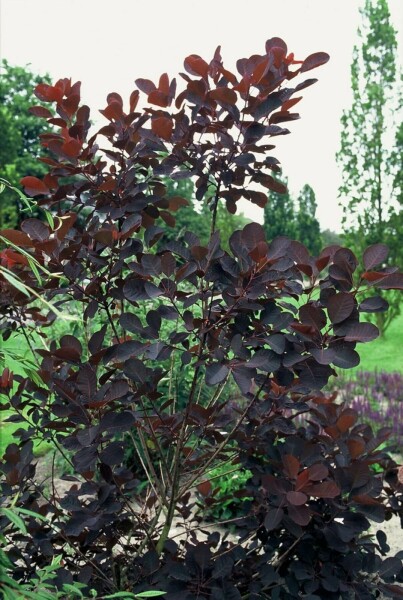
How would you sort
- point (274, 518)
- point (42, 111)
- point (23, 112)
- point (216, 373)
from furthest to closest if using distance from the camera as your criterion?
point (23, 112) < point (42, 111) < point (274, 518) < point (216, 373)

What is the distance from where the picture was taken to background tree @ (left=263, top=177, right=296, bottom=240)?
32.5 m

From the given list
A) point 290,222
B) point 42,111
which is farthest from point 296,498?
point 290,222

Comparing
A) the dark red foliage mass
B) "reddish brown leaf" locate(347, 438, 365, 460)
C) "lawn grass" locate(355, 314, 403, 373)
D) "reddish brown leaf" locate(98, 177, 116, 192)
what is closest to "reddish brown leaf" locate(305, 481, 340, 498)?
the dark red foliage mass

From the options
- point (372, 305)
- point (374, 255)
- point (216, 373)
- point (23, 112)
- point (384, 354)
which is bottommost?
point (384, 354)

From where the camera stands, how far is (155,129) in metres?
2.11

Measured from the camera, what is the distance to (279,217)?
33.1 meters

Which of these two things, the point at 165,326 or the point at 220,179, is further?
the point at 165,326

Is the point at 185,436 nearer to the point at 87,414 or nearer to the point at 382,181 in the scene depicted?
the point at 87,414

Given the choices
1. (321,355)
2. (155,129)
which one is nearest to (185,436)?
(321,355)

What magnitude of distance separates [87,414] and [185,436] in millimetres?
443

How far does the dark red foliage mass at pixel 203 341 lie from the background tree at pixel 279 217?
30201 mm

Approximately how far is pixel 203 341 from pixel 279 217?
31.6 m

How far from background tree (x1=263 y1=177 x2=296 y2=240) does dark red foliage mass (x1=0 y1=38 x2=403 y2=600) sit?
30.2 metres

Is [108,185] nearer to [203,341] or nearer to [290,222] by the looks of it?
[203,341]
